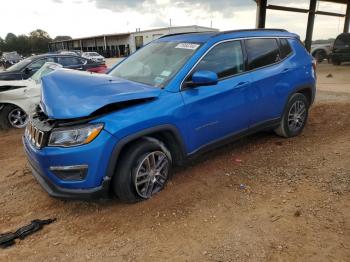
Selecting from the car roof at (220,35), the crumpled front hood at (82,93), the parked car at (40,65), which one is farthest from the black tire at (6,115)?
the car roof at (220,35)

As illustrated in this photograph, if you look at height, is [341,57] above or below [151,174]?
below

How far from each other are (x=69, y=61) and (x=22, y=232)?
777 cm

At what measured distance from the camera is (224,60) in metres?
4.16

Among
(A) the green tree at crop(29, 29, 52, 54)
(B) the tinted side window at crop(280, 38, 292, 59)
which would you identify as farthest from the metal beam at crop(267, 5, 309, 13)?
(A) the green tree at crop(29, 29, 52, 54)

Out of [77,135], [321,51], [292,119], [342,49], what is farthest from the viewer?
[321,51]

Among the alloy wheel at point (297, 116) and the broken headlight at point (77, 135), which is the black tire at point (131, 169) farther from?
the alloy wheel at point (297, 116)

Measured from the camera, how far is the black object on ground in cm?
301

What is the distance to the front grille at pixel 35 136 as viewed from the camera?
10.2ft

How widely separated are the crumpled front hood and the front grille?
0.65 ft

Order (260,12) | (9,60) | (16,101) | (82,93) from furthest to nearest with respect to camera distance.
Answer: (9,60), (260,12), (16,101), (82,93)

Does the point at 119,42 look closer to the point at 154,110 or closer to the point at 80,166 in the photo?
the point at 154,110

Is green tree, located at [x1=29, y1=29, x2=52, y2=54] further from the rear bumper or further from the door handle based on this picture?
the door handle

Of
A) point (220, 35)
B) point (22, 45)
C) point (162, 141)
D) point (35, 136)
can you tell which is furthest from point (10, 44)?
point (162, 141)

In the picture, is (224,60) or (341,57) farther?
(341,57)
